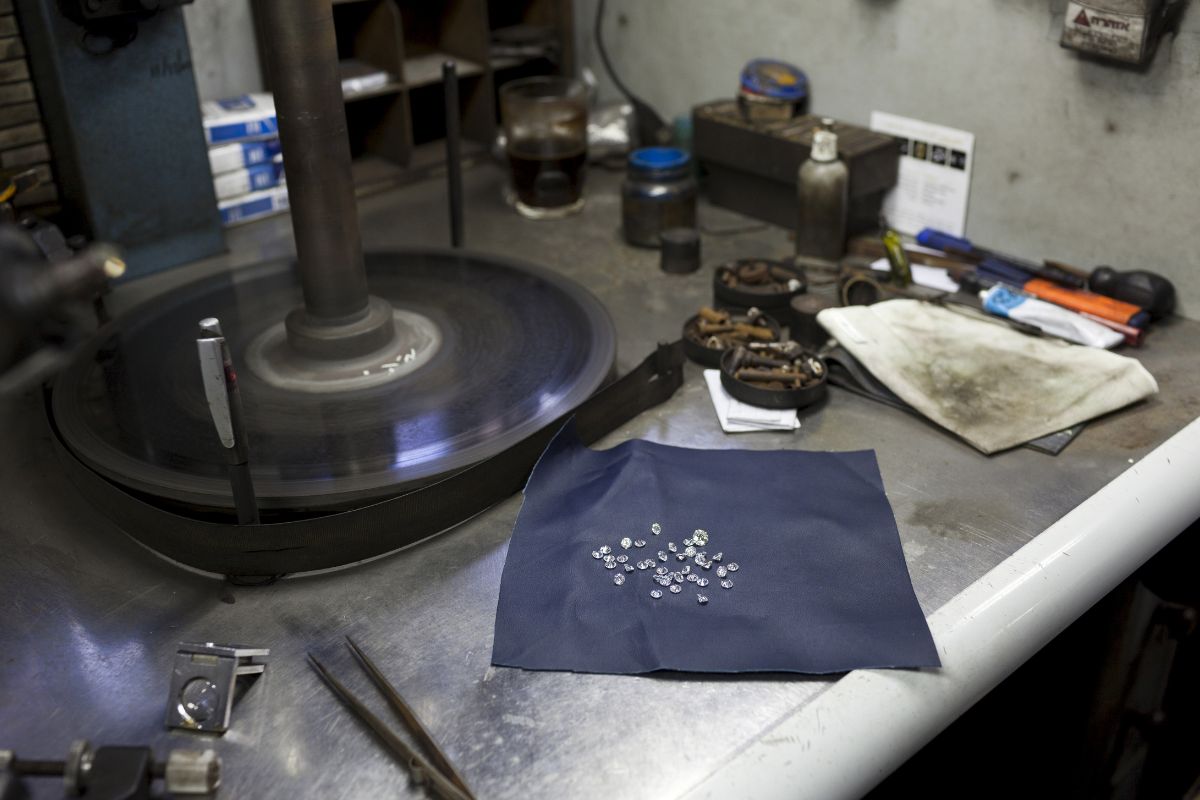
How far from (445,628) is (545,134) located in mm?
1261

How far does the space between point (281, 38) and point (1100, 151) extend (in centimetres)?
125

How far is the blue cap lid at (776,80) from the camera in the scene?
6.86 feet

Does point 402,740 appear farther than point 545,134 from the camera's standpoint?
No

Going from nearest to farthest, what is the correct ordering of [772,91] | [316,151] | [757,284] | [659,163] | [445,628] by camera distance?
[445,628] < [316,151] < [757,284] < [659,163] < [772,91]

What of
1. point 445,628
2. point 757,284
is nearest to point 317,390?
point 445,628

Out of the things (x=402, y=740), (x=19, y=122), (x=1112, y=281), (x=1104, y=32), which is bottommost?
(x=402, y=740)

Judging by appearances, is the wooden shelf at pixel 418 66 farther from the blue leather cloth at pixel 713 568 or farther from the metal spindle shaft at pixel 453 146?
the blue leather cloth at pixel 713 568

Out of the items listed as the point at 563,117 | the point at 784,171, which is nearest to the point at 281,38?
the point at 563,117

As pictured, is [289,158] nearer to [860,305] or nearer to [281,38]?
[281,38]

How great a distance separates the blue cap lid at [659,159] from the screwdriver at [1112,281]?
20.4 inches

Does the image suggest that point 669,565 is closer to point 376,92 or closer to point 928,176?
point 928,176

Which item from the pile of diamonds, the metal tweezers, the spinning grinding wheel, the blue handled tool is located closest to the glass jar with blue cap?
the blue handled tool

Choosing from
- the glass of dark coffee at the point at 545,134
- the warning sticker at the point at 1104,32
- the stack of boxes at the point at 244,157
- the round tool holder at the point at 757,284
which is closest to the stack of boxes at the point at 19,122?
the stack of boxes at the point at 244,157

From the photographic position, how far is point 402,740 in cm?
99
